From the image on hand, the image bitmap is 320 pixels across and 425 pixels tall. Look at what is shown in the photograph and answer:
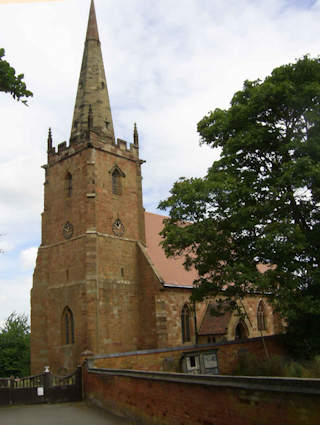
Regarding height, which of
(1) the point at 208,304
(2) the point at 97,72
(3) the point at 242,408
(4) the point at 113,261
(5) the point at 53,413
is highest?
(2) the point at 97,72

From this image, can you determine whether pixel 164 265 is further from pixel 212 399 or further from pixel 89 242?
pixel 212 399

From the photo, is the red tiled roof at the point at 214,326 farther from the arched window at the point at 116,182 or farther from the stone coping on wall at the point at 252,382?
the stone coping on wall at the point at 252,382

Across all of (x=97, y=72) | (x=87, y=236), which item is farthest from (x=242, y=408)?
(x=97, y=72)

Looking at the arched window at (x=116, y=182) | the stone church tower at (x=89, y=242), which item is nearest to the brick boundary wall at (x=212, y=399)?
the stone church tower at (x=89, y=242)

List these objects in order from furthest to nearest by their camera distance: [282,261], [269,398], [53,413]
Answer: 1. [282,261]
2. [53,413]
3. [269,398]

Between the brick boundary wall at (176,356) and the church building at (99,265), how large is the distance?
2.96 m

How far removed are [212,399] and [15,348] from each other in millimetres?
33197

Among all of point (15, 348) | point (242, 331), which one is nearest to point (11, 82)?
point (242, 331)

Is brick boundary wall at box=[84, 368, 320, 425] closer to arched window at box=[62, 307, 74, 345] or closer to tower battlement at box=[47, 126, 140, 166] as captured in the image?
arched window at box=[62, 307, 74, 345]

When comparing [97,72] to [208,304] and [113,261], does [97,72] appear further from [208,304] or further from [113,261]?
[208,304]

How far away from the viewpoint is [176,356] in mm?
18922

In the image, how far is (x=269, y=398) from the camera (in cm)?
782

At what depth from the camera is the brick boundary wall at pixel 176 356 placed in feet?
55.6

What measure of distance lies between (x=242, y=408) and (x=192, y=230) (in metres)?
9.80
